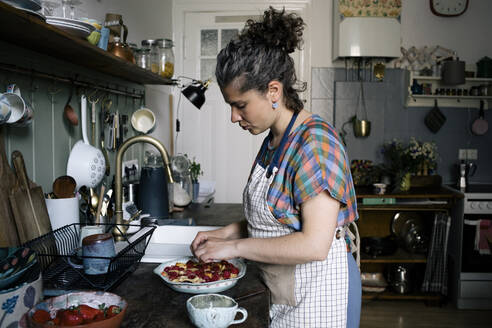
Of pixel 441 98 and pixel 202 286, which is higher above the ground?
pixel 441 98

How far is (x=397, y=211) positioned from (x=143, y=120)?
2211mm

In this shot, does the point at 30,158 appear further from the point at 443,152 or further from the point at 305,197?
the point at 443,152

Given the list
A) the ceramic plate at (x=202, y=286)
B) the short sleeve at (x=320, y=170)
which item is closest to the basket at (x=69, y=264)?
the ceramic plate at (x=202, y=286)

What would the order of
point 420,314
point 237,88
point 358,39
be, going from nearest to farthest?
point 237,88, point 420,314, point 358,39

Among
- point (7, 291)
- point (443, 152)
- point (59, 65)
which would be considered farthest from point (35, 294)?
point (443, 152)

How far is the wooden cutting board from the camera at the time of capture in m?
1.17

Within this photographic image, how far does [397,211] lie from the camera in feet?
11.7

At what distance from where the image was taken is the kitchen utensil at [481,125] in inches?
147

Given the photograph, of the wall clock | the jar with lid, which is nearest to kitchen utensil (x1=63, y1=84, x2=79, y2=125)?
the jar with lid

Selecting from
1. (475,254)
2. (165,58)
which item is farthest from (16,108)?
(475,254)

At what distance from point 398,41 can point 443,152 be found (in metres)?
1.06

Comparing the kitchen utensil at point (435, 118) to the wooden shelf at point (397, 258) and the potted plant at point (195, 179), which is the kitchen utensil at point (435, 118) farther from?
the potted plant at point (195, 179)

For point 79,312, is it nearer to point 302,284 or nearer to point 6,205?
point 6,205

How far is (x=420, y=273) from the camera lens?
3.56 meters
